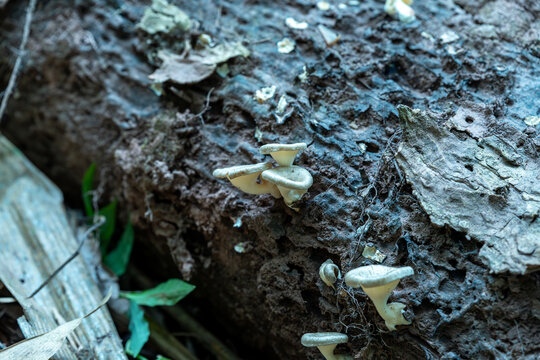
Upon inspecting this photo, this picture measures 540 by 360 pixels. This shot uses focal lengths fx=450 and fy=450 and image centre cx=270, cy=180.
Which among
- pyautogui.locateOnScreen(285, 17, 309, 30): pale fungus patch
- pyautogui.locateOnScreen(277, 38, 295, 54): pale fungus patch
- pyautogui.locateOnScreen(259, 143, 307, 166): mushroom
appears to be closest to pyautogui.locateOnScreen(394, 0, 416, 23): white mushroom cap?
pyautogui.locateOnScreen(285, 17, 309, 30): pale fungus patch

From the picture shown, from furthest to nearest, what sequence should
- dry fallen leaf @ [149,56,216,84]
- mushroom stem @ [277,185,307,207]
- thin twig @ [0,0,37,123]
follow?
thin twig @ [0,0,37,123] → dry fallen leaf @ [149,56,216,84] → mushroom stem @ [277,185,307,207]

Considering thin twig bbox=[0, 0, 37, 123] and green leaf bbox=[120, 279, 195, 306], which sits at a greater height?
thin twig bbox=[0, 0, 37, 123]

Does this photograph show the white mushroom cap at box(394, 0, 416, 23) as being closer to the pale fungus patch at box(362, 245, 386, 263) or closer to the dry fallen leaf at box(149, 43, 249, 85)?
the dry fallen leaf at box(149, 43, 249, 85)

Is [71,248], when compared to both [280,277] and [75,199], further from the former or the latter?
[280,277]

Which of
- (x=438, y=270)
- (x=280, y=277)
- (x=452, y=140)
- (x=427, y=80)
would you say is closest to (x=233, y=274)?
(x=280, y=277)

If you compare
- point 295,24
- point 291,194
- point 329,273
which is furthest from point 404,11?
point 329,273
